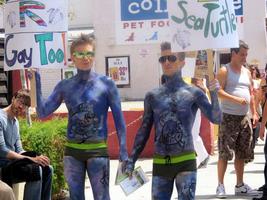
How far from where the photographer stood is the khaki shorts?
721cm

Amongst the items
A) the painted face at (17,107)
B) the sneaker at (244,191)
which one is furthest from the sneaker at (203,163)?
the painted face at (17,107)

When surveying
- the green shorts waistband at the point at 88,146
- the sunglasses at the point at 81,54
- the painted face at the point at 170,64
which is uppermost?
the sunglasses at the point at 81,54

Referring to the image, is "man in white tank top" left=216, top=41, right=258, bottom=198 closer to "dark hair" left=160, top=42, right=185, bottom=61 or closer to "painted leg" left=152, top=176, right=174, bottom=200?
"dark hair" left=160, top=42, right=185, bottom=61

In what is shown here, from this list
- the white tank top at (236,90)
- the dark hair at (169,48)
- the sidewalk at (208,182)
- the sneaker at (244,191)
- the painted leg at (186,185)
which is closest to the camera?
the painted leg at (186,185)

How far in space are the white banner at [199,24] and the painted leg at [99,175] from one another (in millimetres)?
1112

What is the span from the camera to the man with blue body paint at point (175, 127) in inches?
182

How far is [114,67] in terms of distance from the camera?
31.8 metres

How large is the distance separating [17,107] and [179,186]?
2065mm

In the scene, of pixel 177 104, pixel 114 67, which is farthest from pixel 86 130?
pixel 114 67

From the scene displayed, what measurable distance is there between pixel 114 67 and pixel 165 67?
88.9ft

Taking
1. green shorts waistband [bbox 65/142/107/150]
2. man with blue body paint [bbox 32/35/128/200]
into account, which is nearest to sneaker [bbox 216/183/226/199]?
man with blue body paint [bbox 32/35/128/200]

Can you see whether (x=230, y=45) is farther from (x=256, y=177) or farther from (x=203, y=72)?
(x=256, y=177)

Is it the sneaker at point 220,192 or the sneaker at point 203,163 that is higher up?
the sneaker at point 220,192

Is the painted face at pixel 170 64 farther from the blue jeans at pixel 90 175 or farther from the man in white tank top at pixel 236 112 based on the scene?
the man in white tank top at pixel 236 112
